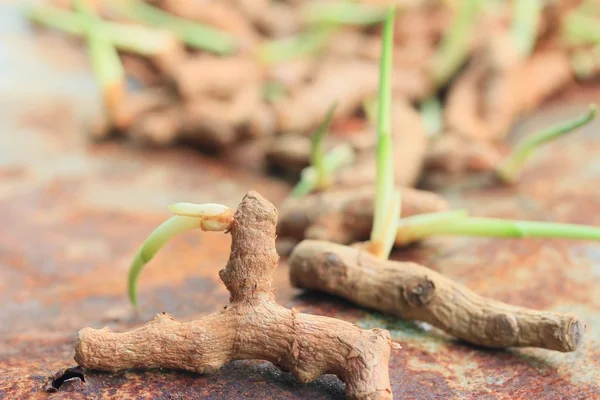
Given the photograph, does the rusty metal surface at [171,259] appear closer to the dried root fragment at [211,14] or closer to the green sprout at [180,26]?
the green sprout at [180,26]

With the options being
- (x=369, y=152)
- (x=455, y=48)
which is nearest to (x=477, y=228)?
(x=369, y=152)

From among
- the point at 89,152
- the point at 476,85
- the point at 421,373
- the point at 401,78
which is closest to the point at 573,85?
the point at 476,85

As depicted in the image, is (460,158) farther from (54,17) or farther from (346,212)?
(54,17)

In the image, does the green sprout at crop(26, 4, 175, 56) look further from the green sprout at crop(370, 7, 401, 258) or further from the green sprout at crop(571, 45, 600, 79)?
the green sprout at crop(571, 45, 600, 79)

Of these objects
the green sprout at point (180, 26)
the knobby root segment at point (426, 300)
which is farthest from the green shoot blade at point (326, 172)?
the green sprout at point (180, 26)

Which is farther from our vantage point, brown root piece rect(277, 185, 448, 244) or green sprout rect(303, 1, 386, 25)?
green sprout rect(303, 1, 386, 25)

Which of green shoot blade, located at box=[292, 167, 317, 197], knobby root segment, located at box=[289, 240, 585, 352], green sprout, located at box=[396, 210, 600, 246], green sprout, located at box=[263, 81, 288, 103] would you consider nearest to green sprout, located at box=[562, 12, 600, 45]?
green sprout, located at box=[263, 81, 288, 103]
